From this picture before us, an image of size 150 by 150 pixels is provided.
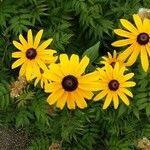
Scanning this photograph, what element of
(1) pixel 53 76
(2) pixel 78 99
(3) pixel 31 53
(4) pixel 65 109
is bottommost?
(4) pixel 65 109

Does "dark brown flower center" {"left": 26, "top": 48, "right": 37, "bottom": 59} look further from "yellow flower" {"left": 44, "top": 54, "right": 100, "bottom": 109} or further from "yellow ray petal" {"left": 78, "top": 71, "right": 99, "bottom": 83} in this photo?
"yellow ray petal" {"left": 78, "top": 71, "right": 99, "bottom": 83}

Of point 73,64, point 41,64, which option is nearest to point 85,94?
point 73,64

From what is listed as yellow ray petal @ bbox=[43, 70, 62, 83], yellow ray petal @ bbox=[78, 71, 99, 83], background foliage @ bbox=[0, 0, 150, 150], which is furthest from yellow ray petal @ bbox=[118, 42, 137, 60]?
yellow ray petal @ bbox=[43, 70, 62, 83]

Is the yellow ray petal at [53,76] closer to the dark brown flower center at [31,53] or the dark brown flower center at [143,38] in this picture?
the dark brown flower center at [31,53]

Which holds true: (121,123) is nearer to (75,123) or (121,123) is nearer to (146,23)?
(75,123)

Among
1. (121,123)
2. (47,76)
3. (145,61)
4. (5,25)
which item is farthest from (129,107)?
(5,25)

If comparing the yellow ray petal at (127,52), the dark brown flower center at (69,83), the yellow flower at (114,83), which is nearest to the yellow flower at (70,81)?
the dark brown flower center at (69,83)

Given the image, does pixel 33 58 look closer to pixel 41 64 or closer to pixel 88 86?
pixel 41 64
